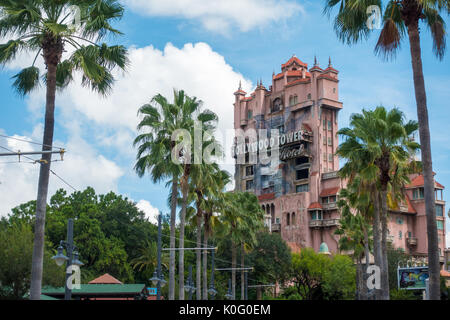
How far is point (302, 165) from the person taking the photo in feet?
338

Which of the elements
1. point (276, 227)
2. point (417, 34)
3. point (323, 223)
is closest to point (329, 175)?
point (323, 223)

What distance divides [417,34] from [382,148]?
1291 cm

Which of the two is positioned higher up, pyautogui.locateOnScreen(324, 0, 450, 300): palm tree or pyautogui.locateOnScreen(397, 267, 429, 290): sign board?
pyautogui.locateOnScreen(324, 0, 450, 300): palm tree

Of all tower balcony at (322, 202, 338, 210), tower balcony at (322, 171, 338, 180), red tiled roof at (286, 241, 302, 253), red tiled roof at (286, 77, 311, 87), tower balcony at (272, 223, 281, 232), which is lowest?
red tiled roof at (286, 241, 302, 253)

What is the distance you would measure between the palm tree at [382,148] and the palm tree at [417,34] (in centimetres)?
1081

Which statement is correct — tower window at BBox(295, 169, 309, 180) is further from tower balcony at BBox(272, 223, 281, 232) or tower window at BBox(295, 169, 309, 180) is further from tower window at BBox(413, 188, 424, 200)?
tower window at BBox(413, 188, 424, 200)

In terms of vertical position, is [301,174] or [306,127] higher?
[306,127]

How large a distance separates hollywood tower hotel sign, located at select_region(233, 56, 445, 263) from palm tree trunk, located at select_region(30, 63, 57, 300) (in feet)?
235

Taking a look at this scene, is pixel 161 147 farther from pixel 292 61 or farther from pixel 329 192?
pixel 292 61

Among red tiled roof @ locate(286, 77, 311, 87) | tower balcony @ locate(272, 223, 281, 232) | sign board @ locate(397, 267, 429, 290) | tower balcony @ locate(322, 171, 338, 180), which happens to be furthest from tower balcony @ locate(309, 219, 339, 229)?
sign board @ locate(397, 267, 429, 290)

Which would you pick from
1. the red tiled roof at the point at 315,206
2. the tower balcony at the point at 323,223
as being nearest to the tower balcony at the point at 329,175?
the red tiled roof at the point at 315,206

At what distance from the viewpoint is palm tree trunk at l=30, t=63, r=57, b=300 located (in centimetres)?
1989

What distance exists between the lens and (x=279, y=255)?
73250 mm
